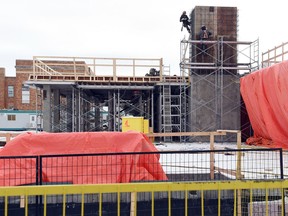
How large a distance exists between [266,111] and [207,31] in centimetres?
696

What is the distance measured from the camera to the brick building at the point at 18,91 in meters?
48.0

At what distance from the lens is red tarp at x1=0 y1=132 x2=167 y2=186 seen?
6703 mm

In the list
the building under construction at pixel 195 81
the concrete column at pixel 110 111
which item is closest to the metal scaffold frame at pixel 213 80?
the building under construction at pixel 195 81

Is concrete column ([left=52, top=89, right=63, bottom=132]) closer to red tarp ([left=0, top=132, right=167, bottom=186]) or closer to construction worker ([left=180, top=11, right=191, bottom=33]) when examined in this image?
construction worker ([left=180, top=11, right=191, bottom=33])

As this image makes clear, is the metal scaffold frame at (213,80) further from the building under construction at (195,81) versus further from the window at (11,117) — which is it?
the window at (11,117)

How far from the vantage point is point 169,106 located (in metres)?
20.0

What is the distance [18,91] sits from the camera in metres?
48.1

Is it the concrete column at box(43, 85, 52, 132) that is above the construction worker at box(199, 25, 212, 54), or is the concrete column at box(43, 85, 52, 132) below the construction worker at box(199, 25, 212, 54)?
below

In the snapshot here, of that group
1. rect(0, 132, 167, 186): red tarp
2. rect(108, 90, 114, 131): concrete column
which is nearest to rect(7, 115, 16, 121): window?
rect(108, 90, 114, 131): concrete column

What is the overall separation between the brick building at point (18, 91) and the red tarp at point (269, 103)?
3806cm

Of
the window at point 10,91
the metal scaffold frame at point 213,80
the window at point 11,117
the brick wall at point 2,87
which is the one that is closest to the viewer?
the metal scaffold frame at point 213,80

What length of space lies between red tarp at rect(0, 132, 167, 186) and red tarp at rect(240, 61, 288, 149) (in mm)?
9307

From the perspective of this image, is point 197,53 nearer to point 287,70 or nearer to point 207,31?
point 207,31

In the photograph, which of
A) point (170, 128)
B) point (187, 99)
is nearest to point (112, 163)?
point (170, 128)
